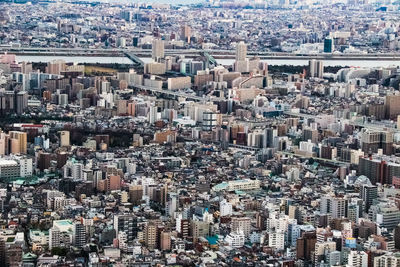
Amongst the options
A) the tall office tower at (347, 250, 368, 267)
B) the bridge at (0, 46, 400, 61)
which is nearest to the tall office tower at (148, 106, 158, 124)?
the tall office tower at (347, 250, 368, 267)

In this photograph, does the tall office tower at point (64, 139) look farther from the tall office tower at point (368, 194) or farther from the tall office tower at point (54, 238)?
the tall office tower at point (54, 238)

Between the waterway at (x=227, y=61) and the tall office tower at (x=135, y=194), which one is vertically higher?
the waterway at (x=227, y=61)

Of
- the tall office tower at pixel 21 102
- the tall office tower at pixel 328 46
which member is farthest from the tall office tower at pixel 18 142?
the tall office tower at pixel 328 46

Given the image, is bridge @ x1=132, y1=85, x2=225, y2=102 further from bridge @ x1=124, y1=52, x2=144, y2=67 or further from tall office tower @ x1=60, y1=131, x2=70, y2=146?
tall office tower @ x1=60, y1=131, x2=70, y2=146

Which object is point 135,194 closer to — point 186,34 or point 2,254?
point 2,254

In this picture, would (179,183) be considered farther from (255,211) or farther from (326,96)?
(326,96)

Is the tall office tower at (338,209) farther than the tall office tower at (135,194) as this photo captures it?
No
